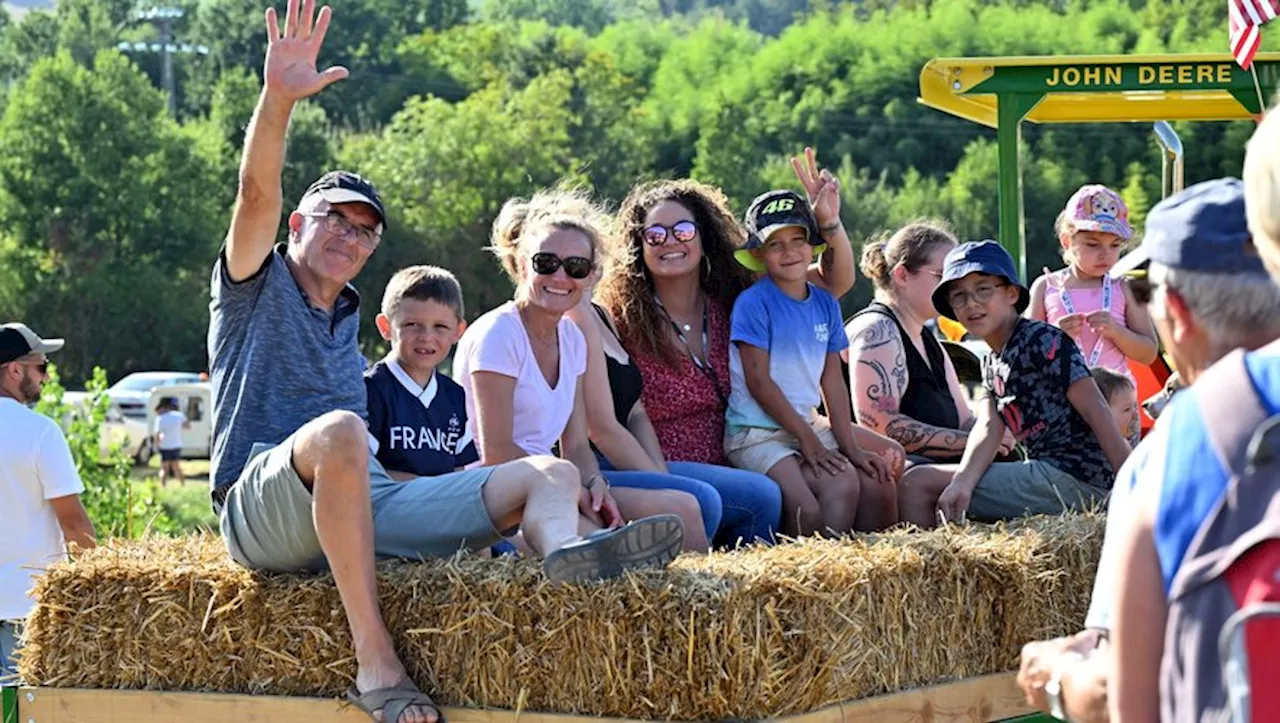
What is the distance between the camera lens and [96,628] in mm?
4484

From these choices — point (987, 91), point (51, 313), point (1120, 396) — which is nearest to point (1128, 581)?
point (1120, 396)

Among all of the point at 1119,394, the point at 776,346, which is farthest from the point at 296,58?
the point at 1119,394

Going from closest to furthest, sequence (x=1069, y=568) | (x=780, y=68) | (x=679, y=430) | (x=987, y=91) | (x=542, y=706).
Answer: (x=542, y=706), (x=1069, y=568), (x=679, y=430), (x=987, y=91), (x=780, y=68)

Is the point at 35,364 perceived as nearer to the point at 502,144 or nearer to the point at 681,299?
the point at 681,299

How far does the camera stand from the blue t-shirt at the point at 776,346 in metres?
5.79

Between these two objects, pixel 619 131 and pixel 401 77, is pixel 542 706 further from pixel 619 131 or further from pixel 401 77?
pixel 401 77

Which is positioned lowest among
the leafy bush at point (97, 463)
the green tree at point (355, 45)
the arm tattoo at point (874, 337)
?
the leafy bush at point (97, 463)

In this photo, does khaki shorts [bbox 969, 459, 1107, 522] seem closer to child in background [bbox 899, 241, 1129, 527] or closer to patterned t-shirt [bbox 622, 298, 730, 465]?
child in background [bbox 899, 241, 1129, 527]

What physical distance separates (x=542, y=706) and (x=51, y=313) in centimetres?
5652

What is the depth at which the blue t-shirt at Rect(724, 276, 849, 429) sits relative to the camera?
19.0 feet

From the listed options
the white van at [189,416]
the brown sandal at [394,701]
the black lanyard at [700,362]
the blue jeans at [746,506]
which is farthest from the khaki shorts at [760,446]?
the white van at [189,416]

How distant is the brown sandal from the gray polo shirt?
0.75 metres

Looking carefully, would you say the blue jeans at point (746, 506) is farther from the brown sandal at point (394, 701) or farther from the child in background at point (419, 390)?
the brown sandal at point (394, 701)

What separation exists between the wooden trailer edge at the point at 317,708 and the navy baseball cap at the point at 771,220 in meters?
1.79
